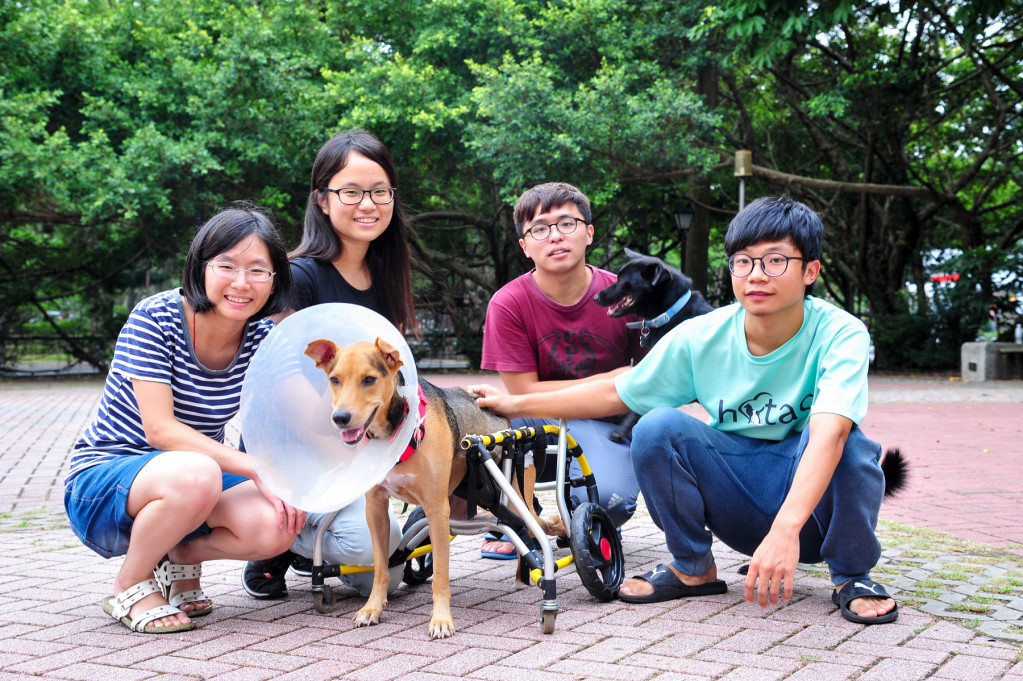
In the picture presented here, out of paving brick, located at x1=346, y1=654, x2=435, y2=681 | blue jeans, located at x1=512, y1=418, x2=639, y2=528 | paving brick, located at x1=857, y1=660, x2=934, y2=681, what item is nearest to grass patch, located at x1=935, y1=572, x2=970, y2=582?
paving brick, located at x1=857, y1=660, x2=934, y2=681

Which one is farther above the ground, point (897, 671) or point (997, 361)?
point (997, 361)

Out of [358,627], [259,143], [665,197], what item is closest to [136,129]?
[259,143]

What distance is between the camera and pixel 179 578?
3.42 meters

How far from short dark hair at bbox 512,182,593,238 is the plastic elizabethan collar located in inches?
57.5

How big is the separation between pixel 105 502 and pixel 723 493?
2.26 metres

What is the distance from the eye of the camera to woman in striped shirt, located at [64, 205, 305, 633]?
3178mm

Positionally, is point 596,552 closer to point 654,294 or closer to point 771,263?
point 771,263

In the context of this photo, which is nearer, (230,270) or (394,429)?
(394,429)

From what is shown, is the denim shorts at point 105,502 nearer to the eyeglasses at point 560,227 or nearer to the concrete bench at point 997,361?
the eyeglasses at point 560,227

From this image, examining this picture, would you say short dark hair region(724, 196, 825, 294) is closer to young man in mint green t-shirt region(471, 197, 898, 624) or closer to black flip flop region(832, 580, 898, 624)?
young man in mint green t-shirt region(471, 197, 898, 624)

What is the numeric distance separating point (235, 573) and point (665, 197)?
698 inches

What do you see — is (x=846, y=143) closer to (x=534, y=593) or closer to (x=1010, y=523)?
(x=1010, y=523)

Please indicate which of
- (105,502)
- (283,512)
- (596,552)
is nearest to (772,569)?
(596,552)

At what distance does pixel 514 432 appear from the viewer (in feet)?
11.1
